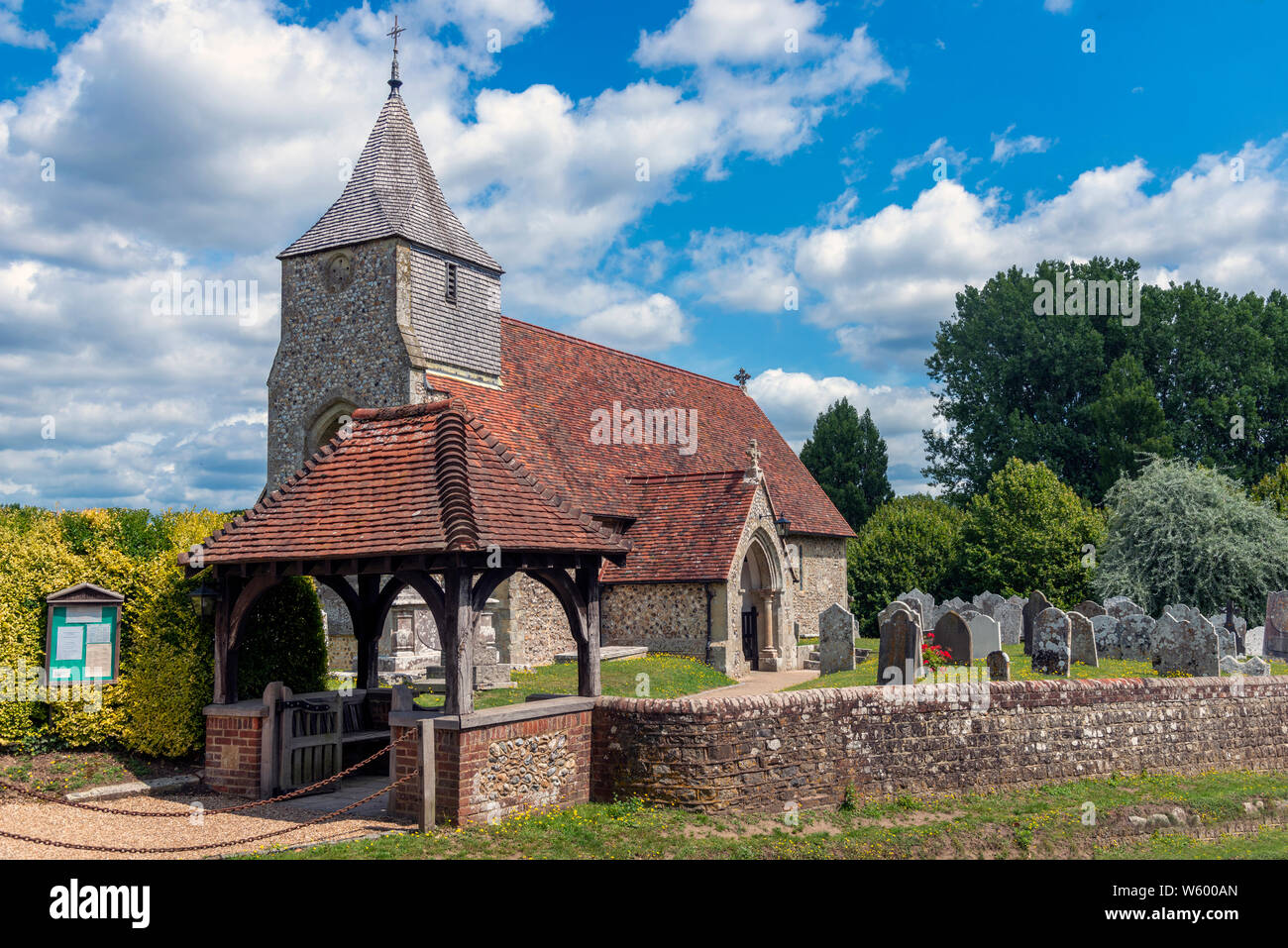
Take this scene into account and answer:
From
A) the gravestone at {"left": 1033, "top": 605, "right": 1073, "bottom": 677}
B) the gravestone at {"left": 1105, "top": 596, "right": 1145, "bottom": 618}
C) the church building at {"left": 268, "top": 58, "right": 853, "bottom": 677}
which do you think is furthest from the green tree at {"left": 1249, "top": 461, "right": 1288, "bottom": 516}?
the gravestone at {"left": 1033, "top": 605, "right": 1073, "bottom": 677}

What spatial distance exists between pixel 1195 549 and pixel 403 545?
24918mm

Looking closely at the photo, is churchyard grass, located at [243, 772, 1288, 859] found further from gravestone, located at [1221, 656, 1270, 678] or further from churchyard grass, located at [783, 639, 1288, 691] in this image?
gravestone, located at [1221, 656, 1270, 678]

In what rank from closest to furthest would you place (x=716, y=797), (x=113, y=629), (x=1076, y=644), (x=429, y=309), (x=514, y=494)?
(x=716, y=797), (x=514, y=494), (x=113, y=629), (x=1076, y=644), (x=429, y=309)

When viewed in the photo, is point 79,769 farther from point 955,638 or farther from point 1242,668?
point 1242,668

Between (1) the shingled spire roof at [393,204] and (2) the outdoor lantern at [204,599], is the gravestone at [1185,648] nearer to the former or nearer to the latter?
(2) the outdoor lantern at [204,599]

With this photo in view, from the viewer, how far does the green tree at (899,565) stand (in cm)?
3491

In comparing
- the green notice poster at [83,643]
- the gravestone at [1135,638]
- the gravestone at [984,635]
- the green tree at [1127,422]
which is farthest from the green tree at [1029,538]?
the green notice poster at [83,643]

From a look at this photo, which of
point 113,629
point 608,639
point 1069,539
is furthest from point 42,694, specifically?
point 1069,539

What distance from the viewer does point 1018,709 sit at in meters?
12.9

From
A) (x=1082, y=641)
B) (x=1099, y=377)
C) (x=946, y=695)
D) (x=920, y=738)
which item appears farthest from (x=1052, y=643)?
(x=1099, y=377)

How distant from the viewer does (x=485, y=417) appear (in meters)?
22.9

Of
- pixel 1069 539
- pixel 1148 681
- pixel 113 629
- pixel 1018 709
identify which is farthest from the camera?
pixel 1069 539

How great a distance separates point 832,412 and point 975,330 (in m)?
8.05
